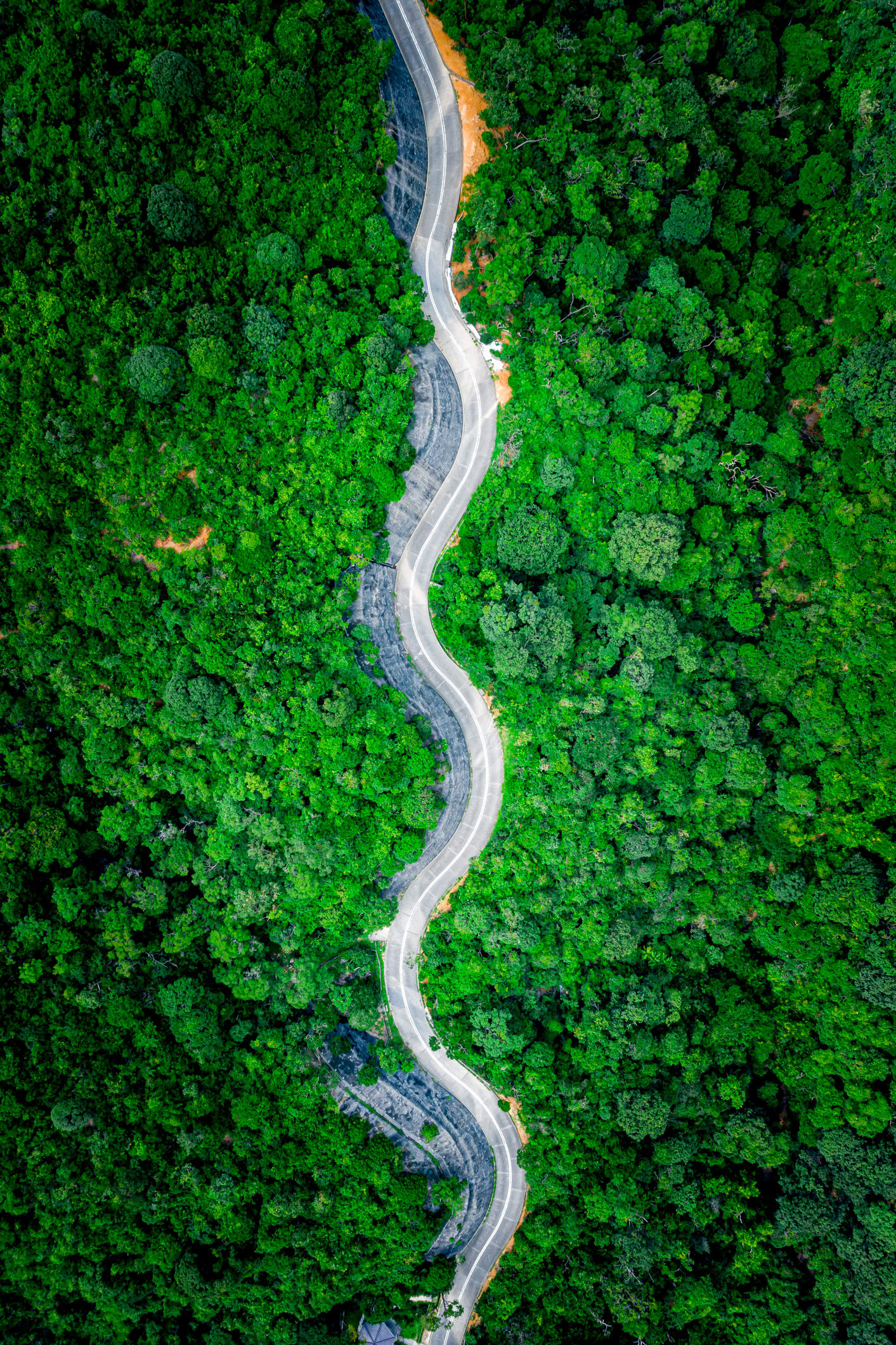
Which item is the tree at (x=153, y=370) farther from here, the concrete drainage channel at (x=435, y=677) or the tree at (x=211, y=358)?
the concrete drainage channel at (x=435, y=677)

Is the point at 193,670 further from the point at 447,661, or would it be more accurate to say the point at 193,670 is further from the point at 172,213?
the point at 172,213

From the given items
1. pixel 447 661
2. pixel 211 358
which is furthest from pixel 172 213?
pixel 447 661

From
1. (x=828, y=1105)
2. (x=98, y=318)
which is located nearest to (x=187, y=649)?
(x=98, y=318)

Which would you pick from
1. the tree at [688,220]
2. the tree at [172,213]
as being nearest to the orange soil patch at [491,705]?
the tree at [688,220]

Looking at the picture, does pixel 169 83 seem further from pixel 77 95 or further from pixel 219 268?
pixel 219 268

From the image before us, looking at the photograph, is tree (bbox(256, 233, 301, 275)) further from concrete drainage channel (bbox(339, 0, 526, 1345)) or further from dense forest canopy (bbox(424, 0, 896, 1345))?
dense forest canopy (bbox(424, 0, 896, 1345))
